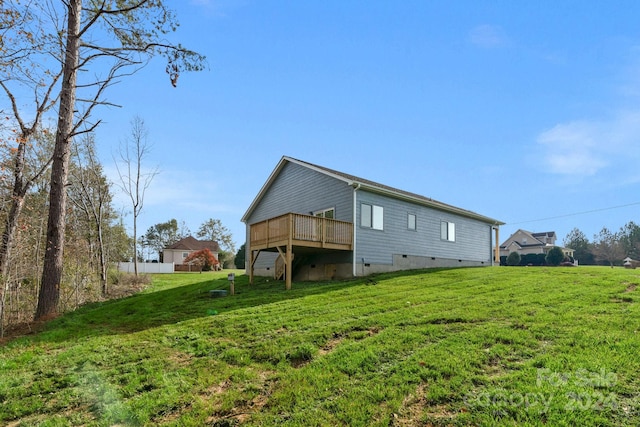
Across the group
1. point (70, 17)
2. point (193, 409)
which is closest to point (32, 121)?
point (70, 17)

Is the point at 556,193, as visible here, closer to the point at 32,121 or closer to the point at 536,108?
the point at 536,108

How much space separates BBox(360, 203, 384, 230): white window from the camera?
1520cm

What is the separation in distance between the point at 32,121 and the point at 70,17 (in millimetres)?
3110

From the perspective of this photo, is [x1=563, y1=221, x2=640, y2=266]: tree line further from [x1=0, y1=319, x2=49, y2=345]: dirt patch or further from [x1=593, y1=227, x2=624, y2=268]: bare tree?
[x1=0, y1=319, x2=49, y2=345]: dirt patch

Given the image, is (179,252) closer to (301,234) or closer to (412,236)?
Answer: (412,236)

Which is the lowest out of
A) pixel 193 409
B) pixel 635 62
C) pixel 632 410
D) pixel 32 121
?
pixel 193 409

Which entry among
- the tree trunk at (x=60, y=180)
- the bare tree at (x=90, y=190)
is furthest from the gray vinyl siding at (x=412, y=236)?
the bare tree at (x=90, y=190)

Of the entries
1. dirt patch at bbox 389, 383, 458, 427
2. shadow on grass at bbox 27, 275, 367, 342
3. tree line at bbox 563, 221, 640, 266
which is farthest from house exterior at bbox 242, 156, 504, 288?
tree line at bbox 563, 221, 640, 266

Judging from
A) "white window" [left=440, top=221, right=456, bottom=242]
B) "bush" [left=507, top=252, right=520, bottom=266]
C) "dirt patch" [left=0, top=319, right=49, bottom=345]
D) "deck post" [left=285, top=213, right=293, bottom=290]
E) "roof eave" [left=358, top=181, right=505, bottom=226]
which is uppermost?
"roof eave" [left=358, top=181, right=505, bottom=226]

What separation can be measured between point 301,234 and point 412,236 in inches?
244

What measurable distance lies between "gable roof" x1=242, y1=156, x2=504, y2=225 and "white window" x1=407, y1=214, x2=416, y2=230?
705 millimetres

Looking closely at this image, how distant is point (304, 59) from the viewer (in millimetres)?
12648

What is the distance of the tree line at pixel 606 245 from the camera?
4769 cm

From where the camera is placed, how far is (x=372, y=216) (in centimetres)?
1558
